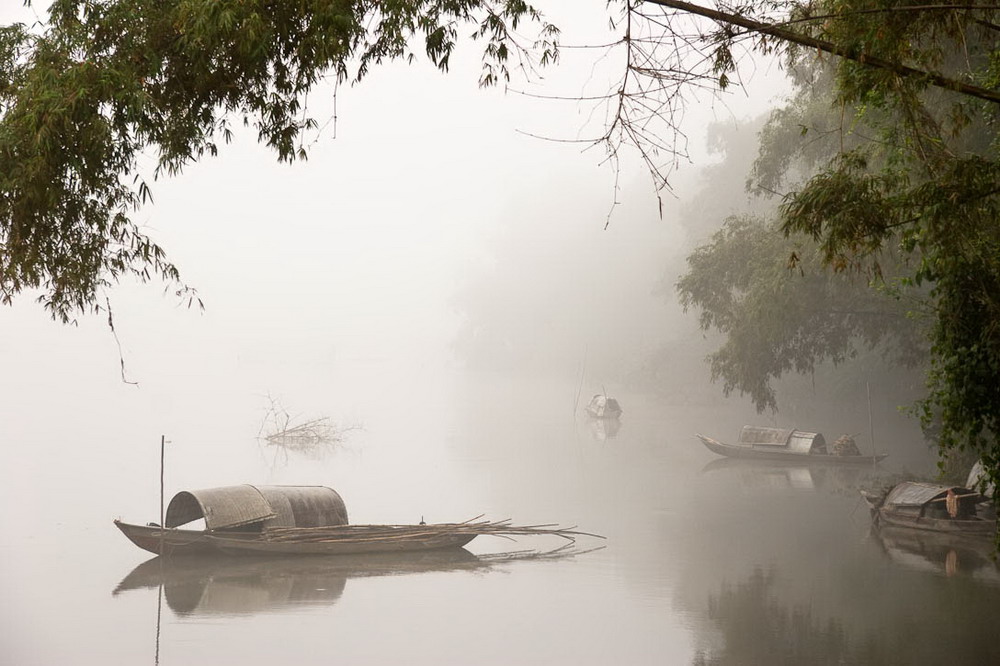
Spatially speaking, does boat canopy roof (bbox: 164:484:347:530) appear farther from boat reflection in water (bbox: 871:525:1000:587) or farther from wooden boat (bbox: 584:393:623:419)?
wooden boat (bbox: 584:393:623:419)

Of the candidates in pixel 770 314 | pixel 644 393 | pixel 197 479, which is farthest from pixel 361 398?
pixel 770 314

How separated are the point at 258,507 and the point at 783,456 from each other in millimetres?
16982

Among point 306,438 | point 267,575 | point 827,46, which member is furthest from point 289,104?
point 306,438

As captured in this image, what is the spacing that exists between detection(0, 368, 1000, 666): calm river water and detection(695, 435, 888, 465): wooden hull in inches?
22.2

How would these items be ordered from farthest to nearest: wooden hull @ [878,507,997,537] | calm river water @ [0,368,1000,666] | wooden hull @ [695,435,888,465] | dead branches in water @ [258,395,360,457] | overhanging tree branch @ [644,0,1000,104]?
dead branches in water @ [258,395,360,457] → wooden hull @ [695,435,888,465] → wooden hull @ [878,507,997,537] → calm river water @ [0,368,1000,666] → overhanging tree branch @ [644,0,1000,104]

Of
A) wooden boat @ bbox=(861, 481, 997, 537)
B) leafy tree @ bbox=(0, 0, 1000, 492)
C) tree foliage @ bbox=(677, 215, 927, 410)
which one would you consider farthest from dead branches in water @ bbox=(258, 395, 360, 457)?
leafy tree @ bbox=(0, 0, 1000, 492)

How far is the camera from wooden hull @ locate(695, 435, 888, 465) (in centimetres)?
2628

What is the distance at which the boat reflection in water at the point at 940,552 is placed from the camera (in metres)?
14.4

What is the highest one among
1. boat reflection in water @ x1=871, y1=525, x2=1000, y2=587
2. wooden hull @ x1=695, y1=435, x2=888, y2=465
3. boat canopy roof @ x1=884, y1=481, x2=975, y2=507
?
wooden hull @ x1=695, y1=435, x2=888, y2=465

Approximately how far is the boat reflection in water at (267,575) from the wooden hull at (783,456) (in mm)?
13298

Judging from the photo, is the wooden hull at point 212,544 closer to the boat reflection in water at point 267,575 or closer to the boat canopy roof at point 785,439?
the boat reflection in water at point 267,575

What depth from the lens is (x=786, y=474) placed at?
25.7 metres

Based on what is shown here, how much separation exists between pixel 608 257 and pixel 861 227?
2543 inches

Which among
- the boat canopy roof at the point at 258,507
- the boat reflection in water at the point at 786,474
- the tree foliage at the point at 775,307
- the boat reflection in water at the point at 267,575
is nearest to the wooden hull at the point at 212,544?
the boat reflection in water at the point at 267,575
